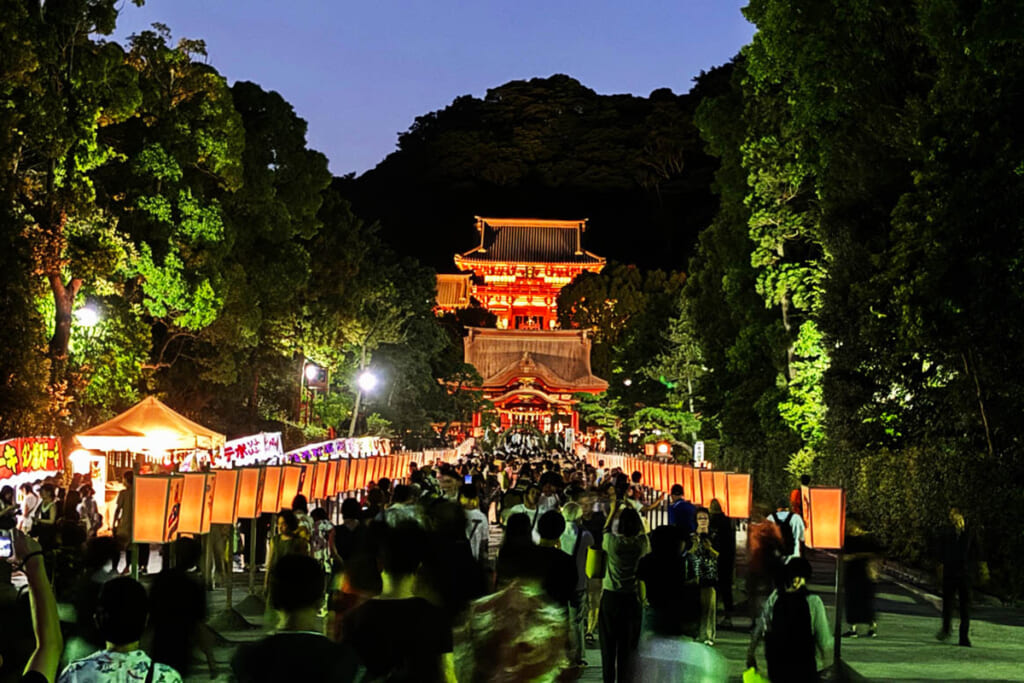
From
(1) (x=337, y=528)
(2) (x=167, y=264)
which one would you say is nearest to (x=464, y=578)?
(1) (x=337, y=528)

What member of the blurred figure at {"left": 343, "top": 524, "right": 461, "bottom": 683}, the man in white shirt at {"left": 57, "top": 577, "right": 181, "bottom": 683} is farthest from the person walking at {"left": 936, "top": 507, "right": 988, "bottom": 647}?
the man in white shirt at {"left": 57, "top": 577, "right": 181, "bottom": 683}

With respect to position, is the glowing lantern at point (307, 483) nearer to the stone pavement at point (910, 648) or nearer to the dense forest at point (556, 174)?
the stone pavement at point (910, 648)

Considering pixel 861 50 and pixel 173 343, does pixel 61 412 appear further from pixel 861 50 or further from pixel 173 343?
pixel 861 50

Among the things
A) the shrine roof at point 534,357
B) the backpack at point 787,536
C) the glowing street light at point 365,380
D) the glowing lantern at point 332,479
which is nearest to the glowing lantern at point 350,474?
the glowing lantern at point 332,479

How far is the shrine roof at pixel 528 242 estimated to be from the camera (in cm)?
8562

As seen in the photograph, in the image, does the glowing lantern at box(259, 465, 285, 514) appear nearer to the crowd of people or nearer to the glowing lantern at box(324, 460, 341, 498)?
the glowing lantern at box(324, 460, 341, 498)

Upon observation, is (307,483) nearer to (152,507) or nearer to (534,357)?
(152,507)

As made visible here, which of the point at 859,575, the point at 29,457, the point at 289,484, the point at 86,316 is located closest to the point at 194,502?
the point at 289,484

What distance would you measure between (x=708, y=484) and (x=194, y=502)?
374 inches

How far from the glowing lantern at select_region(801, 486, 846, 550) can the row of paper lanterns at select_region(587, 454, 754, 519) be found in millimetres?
1891

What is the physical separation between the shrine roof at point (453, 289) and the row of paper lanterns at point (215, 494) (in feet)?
214

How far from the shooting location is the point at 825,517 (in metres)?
11.4

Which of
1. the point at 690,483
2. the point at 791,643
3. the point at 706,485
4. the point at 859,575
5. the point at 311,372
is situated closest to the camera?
the point at 791,643

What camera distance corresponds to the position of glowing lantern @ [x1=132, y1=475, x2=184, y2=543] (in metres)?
11.0
